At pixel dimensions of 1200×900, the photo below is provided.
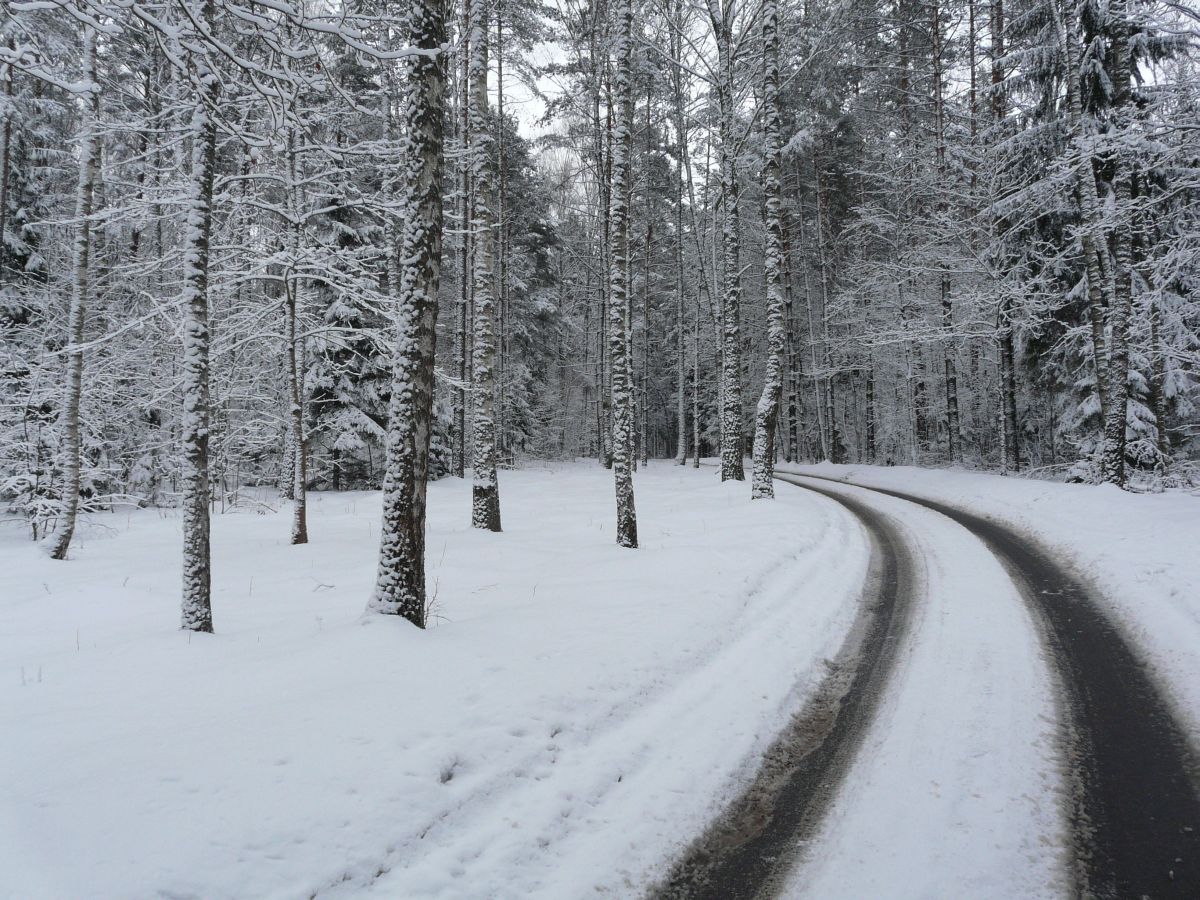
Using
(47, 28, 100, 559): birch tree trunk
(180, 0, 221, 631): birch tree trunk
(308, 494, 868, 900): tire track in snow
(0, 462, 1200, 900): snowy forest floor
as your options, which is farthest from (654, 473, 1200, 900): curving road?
(47, 28, 100, 559): birch tree trunk

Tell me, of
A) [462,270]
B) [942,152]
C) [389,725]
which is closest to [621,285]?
[389,725]

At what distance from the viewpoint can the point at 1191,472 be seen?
14.7 meters

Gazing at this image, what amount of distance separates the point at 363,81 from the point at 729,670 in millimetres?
23198

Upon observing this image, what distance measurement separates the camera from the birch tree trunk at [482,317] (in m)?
11.5

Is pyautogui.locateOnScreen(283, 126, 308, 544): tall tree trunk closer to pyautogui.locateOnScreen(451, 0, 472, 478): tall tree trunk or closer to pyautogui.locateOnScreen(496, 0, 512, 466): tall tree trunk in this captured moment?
pyautogui.locateOnScreen(451, 0, 472, 478): tall tree trunk

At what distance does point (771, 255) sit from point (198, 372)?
42.8ft

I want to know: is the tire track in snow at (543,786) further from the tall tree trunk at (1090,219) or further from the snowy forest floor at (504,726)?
the tall tree trunk at (1090,219)

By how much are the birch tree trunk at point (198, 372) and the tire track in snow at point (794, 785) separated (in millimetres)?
5272

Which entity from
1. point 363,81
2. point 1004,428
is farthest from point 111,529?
point 1004,428

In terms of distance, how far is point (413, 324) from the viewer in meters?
5.55

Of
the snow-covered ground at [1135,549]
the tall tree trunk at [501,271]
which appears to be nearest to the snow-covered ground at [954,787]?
the snow-covered ground at [1135,549]

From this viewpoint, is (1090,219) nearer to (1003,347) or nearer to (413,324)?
(1003,347)

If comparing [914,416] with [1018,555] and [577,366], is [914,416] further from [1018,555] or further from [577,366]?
[577,366]

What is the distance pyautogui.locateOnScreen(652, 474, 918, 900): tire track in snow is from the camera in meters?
3.18
